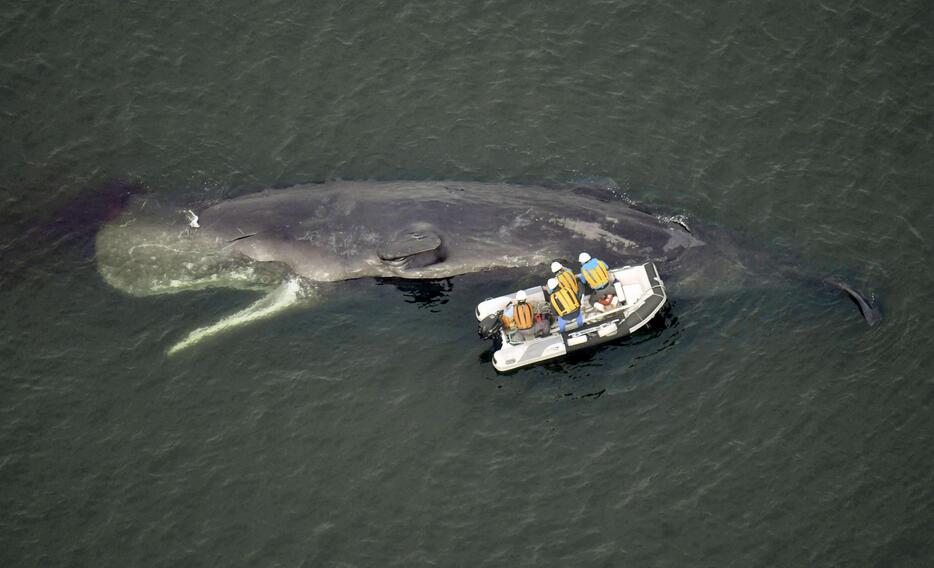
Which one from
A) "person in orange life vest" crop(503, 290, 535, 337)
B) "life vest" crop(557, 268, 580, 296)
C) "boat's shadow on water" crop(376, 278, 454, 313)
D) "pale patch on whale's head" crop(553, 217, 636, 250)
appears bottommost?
"boat's shadow on water" crop(376, 278, 454, 313)

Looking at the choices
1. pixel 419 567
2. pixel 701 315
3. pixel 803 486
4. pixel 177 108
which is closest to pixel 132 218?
pixel 177 108

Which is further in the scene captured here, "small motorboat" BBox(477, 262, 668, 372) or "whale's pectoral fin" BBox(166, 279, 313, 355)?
"whale's pectoral fin" BBox(166, 279, 313, 355)

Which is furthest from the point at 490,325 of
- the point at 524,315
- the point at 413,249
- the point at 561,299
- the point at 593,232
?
the point at 593,232

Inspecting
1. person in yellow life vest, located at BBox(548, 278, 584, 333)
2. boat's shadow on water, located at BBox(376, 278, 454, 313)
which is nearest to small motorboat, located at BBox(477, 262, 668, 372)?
person in yellow life vest, located at BBox(548, 278, 584, 333)

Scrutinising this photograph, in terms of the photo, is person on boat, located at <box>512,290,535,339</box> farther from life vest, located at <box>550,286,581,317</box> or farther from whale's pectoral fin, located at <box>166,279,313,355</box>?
whale's pectoral fin, located at <box>166,279,313,355</box>

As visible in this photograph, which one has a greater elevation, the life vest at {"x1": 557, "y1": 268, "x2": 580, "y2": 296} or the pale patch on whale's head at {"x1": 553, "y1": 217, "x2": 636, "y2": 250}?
the pale patch on whale's head at {"x1": 553, "y1": 217, "x2": 636, "y2": 250}

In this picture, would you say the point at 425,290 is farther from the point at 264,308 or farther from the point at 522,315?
the point at 264,308

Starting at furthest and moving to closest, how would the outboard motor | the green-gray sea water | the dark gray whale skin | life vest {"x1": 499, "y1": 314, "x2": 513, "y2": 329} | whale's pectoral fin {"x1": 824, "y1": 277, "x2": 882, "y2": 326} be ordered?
the dark gray whale skin, whale's pectoral fin {"x1": 824, "y1": 277, "x2": 882, "y2": 326}, the outboard motor, life vest {"x1": 499, "y1": 314, "x2": 513, "y2": 329}, the green-gray sea water
